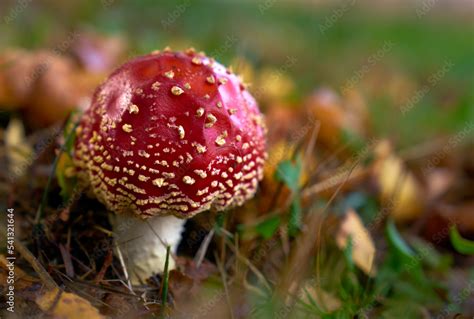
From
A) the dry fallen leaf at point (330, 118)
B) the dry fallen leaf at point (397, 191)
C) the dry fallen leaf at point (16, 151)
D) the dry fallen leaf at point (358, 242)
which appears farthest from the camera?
the dry fallen leaf at point (330, 118)

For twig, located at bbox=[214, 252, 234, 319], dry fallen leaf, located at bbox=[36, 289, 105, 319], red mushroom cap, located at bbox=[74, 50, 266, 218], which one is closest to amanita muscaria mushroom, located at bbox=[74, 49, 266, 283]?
red mushroom cap, located at bbox=[74, 50, 266, 218]

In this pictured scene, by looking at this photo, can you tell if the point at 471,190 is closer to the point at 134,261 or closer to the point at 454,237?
the point at 454,237

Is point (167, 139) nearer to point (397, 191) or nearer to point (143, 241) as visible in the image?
point (143, 241)

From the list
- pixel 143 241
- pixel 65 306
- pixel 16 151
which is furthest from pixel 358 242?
pixel 16 151

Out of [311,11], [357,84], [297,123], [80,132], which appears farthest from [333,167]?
[311,11]

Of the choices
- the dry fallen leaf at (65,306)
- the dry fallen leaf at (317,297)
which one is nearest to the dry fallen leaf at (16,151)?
the dry fallen leaf at (65,306)

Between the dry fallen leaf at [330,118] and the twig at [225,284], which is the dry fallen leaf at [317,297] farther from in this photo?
the dry fallen leaf at [330,118]

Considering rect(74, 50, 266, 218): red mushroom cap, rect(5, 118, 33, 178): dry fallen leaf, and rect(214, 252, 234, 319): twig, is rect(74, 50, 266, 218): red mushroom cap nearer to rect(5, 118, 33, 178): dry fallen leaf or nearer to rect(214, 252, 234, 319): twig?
rect(214, 252, 234, 319): twig
